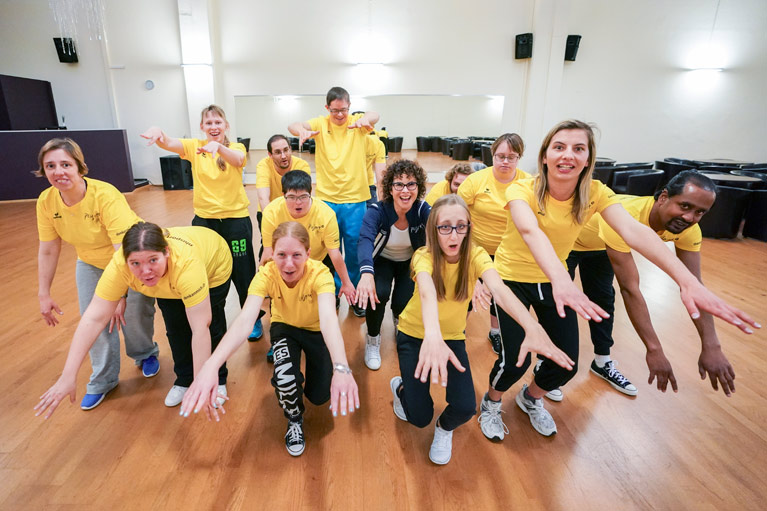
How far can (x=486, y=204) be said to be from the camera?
2703 millimetres

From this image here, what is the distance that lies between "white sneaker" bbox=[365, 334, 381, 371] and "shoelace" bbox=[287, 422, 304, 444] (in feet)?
2.52

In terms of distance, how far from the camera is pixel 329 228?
2584 millimetres

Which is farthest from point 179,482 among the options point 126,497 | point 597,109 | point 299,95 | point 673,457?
point 597,109

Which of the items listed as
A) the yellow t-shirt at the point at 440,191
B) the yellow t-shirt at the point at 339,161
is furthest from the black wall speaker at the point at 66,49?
the yellow t-shirt at the point at 440,191

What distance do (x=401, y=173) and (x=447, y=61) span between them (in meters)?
8.08

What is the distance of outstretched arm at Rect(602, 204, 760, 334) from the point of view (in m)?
1.30

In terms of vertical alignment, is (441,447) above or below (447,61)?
below

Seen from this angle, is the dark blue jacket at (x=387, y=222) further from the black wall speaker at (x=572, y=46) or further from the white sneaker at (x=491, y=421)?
the black wall speaker at (x=572, y=46)

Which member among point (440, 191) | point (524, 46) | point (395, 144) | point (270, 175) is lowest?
point (440, 191)

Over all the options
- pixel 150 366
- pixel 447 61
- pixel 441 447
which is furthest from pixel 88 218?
pixel 447 61

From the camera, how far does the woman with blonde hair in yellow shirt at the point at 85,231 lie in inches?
80.0

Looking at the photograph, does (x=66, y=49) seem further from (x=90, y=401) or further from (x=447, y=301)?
(x=447, y=301)

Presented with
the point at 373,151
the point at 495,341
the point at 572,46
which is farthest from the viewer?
the point at 572,46

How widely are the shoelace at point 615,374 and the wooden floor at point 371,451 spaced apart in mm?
77
